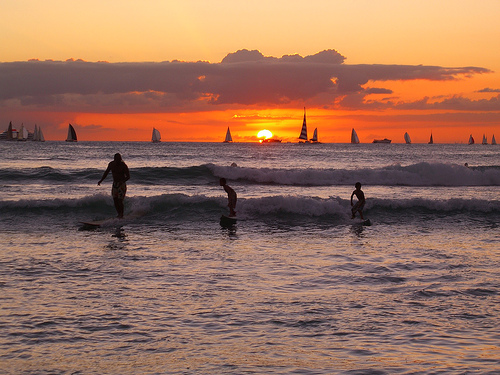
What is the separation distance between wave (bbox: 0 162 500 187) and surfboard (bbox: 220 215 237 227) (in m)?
16.8

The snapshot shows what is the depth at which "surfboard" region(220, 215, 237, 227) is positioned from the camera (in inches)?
665

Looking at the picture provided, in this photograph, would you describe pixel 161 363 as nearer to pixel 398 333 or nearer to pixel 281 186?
pixel 398 333

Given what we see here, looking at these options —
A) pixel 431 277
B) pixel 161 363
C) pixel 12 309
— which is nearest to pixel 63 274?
pixel 12 309

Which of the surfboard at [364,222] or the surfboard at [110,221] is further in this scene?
the surfboard at [364,222]

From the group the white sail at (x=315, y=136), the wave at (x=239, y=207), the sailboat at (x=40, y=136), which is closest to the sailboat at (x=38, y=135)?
the sailboat at (x=40, y=136)

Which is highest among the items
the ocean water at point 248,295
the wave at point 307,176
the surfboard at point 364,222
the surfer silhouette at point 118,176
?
the surfer silhouette at point 118,176

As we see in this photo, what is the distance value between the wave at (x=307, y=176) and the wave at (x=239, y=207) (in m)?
13.3

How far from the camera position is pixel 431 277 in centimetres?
942

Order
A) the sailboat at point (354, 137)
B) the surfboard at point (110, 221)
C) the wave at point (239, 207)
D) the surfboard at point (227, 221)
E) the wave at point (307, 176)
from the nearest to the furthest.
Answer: the surfboard at point (110, 221)
the surfboard at point (227, 221)
the wave at point (239, 207)
the wave at point (307, 176)
the sailboat at point (354, 137)

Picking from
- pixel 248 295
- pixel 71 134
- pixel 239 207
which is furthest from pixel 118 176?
pixel 71 134

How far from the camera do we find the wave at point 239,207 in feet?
63.3

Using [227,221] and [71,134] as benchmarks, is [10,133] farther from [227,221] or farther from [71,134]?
[227,221]

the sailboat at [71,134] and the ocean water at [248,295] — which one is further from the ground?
the sailboat at [71,134]

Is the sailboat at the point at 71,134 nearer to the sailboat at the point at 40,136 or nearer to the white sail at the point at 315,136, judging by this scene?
the sailboat at the point at 40,136
